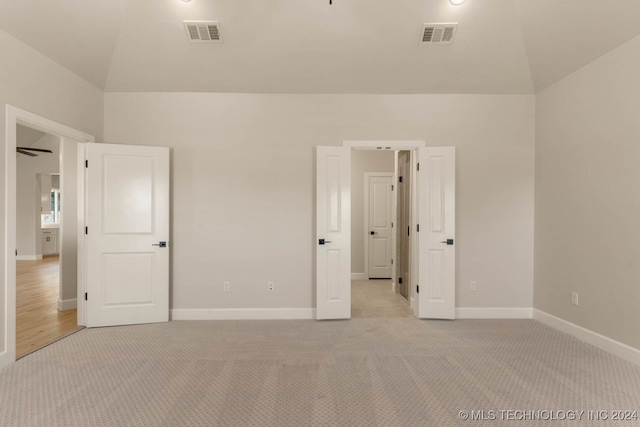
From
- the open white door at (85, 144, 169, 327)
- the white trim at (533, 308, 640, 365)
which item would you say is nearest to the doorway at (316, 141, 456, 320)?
the white trim at (533, 308, 640, 365)

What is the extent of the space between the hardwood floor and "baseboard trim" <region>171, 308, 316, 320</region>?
3.91 ft

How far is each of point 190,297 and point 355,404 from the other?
2.74 m

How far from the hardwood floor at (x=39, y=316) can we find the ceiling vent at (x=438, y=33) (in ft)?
17.1

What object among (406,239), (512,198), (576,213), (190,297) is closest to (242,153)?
(190,297)

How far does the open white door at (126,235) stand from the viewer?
379cm

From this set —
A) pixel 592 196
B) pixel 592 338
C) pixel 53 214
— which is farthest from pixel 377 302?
pixel 53 214

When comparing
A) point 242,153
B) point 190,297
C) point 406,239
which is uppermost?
point 242,153

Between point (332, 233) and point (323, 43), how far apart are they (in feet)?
7.44

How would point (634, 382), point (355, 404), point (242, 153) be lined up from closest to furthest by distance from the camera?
point (355, 404)
point (634, 382)
point (242, 153)

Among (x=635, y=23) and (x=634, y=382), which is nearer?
(x=634, y=382)

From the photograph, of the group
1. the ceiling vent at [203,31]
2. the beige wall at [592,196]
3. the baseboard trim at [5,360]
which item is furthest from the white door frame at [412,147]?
the baseboard trim at [5,360]

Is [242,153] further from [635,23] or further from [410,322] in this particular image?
[635,23]

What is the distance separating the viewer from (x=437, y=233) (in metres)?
4.14

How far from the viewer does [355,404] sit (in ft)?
7.29
